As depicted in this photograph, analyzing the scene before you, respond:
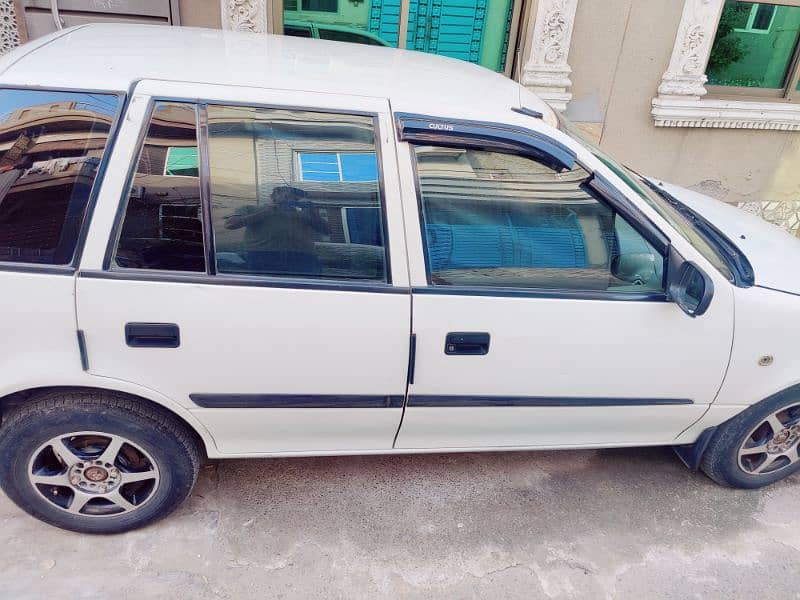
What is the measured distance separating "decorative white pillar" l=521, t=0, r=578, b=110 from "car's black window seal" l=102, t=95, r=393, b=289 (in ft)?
11.4

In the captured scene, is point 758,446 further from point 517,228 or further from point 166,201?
point 166,201

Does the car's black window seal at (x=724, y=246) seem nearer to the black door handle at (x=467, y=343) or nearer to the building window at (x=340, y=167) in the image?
the black door handle at (x=467, y=343)

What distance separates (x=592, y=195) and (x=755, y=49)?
15.5 feet

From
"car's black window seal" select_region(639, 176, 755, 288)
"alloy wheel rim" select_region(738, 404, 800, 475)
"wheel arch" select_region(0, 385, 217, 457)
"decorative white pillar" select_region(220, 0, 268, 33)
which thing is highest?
"decorative white pillar" select_region(220, 0, 268, 33)

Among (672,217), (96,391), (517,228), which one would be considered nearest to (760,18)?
(672,217)

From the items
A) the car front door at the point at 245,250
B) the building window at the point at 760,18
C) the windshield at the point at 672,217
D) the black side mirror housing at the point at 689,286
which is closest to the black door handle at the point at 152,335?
the car front door at the point at 245,250

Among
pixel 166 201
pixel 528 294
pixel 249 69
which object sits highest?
pixel 249 69

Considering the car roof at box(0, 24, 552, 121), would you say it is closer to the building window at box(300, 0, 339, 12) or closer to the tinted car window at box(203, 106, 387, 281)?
the tinted car window at box(203, 106, 387, 281)

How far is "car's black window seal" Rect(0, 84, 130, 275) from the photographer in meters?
1.90

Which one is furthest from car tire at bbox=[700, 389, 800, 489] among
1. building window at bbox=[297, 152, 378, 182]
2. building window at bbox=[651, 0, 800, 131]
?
building window at bbox=[651, 0, 800, 131]

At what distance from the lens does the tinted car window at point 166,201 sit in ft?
6.36

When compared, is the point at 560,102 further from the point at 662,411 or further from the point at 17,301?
the point at 17,301

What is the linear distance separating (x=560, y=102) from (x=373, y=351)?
3.82 metres

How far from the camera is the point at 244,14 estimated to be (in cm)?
456
